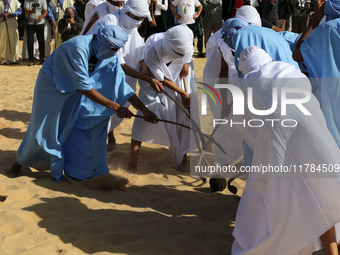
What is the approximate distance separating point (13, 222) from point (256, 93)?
2125mm

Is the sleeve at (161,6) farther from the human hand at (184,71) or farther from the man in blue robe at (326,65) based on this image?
the man in blue robe at (326,65)

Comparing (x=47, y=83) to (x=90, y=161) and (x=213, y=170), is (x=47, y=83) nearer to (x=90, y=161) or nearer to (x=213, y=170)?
(x=90, y=161)

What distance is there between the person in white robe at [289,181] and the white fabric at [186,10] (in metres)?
8.46

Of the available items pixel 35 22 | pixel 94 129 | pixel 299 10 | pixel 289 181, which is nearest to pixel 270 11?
pixel 299 10

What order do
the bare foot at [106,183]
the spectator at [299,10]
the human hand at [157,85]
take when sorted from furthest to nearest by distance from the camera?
the spectator at [299,10]
the human hand at [157,85]
the bare foot at [106,183]

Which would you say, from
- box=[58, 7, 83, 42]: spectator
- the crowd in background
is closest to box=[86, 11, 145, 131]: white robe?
box=[58, 7, 83, 42]: spectator

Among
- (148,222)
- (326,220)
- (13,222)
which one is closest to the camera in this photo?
(326,220)

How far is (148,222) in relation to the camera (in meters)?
5.00

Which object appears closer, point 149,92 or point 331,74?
point 331,74

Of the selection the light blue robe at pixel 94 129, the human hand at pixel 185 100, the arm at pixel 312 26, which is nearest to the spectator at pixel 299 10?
the human hand at pixel 185 100

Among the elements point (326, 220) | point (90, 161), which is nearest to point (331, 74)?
point (326, 220)

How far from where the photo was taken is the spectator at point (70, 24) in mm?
12578

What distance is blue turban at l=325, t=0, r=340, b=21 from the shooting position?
5.09 m

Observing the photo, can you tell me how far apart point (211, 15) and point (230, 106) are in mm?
7730
